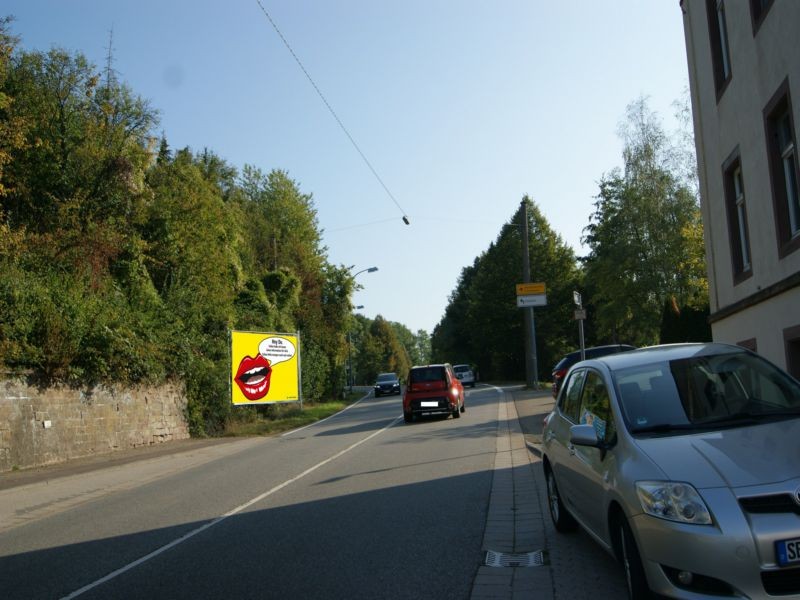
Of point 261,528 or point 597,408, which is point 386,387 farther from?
point 597,408

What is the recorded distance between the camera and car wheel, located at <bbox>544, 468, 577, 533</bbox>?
6787 mm

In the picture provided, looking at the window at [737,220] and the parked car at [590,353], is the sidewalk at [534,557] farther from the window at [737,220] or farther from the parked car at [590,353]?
the parked car at [590,353]

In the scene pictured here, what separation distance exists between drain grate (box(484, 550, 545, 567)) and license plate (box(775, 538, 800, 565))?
2475 mm

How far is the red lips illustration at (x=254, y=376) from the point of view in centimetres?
2628

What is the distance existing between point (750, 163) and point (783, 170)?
114cm

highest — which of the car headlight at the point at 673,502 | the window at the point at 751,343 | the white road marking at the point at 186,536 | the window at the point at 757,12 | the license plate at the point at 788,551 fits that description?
the window at the point at 757,12

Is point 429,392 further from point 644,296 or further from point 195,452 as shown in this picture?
point 644,296

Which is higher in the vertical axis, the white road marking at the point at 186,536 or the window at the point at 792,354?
the window at the point at 792,354

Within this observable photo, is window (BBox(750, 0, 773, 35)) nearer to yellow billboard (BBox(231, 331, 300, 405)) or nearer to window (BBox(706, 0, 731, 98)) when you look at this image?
window (BBox(706, 0, 731, 98))

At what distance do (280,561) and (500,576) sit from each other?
1999 millimetres

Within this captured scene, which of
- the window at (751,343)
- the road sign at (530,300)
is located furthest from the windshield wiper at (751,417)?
the road sign at (530,300)

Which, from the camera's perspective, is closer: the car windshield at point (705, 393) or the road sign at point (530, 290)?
the car windshield at point (705, 393)

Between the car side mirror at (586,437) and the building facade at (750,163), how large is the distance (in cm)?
603

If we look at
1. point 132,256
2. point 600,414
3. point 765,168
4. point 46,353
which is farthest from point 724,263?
point 132,256
